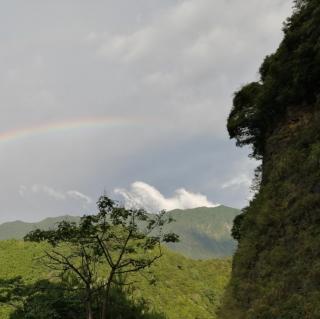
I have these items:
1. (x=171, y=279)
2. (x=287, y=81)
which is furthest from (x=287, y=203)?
(x=171, y=279)

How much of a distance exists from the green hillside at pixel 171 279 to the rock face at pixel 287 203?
30341mm

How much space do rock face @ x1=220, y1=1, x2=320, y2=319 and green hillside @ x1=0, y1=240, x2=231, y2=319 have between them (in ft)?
99.5

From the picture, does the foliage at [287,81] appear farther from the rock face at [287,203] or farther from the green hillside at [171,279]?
the green hillside at [171,279]

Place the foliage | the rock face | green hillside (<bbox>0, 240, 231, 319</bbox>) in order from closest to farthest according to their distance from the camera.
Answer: the rock face < the foliage < green hillside (<bbox>0, 240, 231, 319</bbox>)

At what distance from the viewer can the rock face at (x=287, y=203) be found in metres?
13.0

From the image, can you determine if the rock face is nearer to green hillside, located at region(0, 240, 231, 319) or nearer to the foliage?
the foliage

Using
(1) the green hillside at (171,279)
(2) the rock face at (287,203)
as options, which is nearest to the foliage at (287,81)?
(2) the rock face at (287,203)

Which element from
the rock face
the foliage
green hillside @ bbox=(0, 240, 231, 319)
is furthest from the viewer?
green hillside @ bbox=(0, 240, 231, 319)

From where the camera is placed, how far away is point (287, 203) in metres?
17.3

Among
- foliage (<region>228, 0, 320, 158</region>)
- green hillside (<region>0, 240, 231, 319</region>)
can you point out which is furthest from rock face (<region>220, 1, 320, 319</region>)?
green hillside (<region>0, 240, 231, 319</region>)

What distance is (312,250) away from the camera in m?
13.3

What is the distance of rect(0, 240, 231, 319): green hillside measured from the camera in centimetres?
4841

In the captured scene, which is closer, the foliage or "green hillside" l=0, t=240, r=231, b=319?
the foliage

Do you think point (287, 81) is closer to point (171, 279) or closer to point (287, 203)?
point (287, 203)
